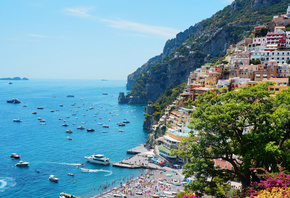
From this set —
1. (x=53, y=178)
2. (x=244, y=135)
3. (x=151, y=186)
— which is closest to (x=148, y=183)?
(x=151, y=186)

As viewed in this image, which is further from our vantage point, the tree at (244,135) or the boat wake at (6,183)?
the boat wake at (6,183)

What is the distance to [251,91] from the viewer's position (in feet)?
76.5

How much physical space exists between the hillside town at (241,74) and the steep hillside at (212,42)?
4295 centimetres

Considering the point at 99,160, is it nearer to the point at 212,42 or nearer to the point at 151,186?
the point at 151,186

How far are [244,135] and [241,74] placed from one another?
156 ft

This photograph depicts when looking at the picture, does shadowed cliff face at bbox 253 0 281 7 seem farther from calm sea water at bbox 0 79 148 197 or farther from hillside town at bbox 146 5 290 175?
calm sea water at bbox 0 79 148 197

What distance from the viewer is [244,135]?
21.1 meters

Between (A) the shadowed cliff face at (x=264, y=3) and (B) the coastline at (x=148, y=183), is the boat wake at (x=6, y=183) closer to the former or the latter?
(B) the coastline at (x=148, y=183)

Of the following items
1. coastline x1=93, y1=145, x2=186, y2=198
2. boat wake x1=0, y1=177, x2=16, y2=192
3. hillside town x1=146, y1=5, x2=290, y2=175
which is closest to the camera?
coastline x1=93, y1=145, x2=186, y2=198

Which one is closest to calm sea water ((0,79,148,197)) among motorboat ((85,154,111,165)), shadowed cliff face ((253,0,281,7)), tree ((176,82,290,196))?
motorboat ((85,154,111,165))

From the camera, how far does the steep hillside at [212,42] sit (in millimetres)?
122800

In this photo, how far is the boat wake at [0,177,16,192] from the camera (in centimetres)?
4928

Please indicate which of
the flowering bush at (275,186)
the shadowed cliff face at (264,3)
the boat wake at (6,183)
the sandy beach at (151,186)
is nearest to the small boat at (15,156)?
the boat wake at (6,183)

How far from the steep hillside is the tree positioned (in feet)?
331
